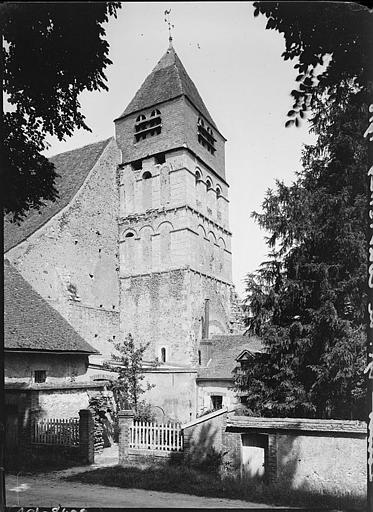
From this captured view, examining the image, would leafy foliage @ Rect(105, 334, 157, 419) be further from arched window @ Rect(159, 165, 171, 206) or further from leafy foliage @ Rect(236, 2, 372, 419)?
arched window @ Rect(159, 165, 171, 206)

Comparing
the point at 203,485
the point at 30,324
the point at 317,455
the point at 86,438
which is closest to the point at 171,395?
the point at 30,324

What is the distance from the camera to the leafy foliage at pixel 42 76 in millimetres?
6910

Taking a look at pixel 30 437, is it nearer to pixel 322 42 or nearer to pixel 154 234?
pixel 322 42

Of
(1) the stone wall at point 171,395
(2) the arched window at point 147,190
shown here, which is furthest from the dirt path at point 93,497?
(2) the arched window at point 147,190

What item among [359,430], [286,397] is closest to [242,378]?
[286,397]

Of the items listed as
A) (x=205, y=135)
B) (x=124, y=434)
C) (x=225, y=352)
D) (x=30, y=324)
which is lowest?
(x=124, y=434)

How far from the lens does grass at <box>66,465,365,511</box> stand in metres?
8.72

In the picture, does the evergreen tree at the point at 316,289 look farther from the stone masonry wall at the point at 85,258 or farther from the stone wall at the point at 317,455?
the stone masonry wall at the point at 85,258

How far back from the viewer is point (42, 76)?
843 centimetres

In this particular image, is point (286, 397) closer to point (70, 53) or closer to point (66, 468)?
point (66, 468)

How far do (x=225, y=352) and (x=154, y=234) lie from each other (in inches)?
342

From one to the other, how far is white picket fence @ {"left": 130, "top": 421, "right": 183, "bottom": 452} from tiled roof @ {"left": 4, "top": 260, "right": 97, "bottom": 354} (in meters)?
4.82

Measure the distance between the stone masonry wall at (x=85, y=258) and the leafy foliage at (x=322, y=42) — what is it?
1769cm

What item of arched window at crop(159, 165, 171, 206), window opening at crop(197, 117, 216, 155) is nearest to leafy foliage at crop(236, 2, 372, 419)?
arched window at crop(159, 165, 171, 206)
